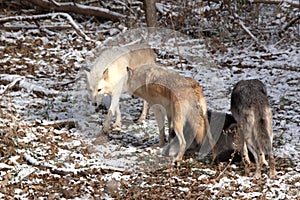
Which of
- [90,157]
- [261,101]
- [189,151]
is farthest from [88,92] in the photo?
[261,101]

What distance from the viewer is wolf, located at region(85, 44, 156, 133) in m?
7.92

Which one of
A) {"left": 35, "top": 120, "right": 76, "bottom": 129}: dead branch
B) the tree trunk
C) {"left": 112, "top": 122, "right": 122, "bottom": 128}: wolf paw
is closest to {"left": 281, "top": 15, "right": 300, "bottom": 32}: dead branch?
the tree trunk

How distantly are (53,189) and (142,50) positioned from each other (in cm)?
343

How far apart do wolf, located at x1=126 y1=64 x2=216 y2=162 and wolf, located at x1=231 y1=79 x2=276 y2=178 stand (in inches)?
21.1

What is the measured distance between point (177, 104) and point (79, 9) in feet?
26.9

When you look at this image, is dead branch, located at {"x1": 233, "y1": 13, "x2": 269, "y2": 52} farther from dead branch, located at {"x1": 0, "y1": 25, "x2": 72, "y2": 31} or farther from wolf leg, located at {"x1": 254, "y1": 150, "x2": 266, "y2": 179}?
wolf leg, located at {"x1": 254, "y1": 150, "x2": 266, "y2": 179}

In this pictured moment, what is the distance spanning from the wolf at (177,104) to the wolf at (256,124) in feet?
1.76

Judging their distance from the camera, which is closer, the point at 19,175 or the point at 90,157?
the point at 19,175

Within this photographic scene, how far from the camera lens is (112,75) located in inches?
316

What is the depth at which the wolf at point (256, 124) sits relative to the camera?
6320 millimetres

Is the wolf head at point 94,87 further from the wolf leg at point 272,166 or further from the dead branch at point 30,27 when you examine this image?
the dead branch at point 30,27

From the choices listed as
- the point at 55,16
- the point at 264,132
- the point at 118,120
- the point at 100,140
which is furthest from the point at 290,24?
the point at 264,132

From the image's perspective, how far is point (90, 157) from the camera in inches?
277

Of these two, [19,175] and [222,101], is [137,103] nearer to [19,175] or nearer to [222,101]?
[222,101]
